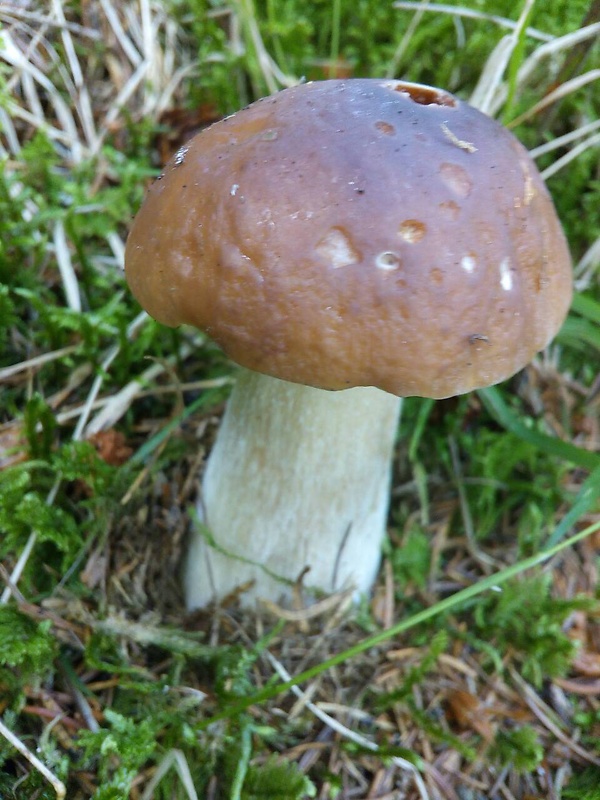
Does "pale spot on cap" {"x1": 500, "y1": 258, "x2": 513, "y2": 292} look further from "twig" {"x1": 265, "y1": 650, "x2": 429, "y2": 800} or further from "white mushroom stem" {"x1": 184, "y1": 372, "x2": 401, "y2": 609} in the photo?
"twig" {"x1": 265, "y1": 650, "x2": 429, "y2": 800}

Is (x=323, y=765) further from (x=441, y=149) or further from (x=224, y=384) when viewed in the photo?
(x=441, y=149)

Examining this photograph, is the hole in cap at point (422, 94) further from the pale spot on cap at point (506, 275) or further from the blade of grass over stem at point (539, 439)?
the blade of grass over stem at point (539, 439)

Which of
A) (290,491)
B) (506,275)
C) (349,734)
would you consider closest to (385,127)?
(506,275)

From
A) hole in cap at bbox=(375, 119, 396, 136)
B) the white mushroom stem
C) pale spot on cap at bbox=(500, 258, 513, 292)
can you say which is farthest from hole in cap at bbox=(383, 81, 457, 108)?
the white mushroom stem

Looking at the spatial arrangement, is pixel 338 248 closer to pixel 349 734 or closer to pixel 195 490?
pixel 195 490

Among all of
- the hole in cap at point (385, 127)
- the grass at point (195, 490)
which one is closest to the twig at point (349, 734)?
the grass at point (195, 490)

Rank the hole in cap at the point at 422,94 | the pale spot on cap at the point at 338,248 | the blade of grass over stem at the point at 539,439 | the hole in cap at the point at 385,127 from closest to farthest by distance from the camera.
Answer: the pale spot on cap at the point at 338,248 < the hole in cap at the point at 385,127 < the hole in cap at the point at 422,94 < the blade of grass over stem at the point at 539,439
